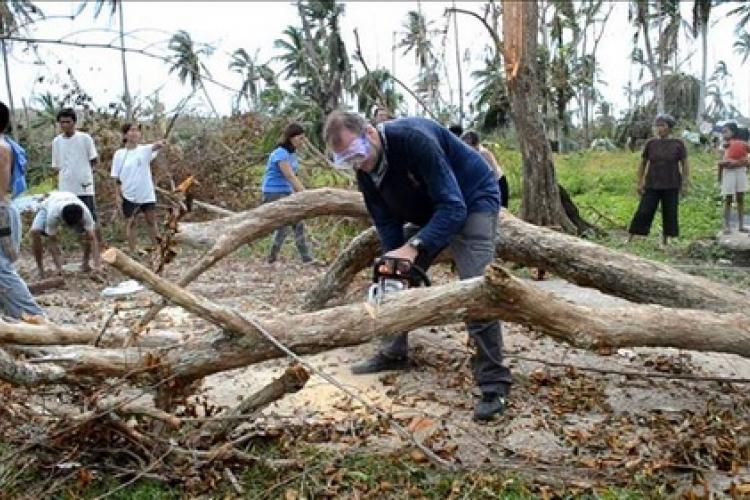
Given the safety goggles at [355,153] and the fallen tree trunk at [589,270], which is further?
the fallen tree trunk at [589,270]

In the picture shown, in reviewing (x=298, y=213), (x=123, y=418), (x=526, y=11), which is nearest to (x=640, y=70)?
(x=526, y=11)

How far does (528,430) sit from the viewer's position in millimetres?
3463

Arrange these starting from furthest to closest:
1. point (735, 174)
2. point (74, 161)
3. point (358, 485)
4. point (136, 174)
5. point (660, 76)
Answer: point (660, 76) < point (735, 174) < point (136, 174) < point (74, 161) < point (358, 485)

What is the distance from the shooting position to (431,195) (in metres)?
3.40

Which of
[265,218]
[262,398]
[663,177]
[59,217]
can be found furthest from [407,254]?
[663,177]

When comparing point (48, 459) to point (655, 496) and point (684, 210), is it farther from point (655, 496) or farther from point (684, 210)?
point (684, 210)

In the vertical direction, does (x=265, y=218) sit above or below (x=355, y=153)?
below

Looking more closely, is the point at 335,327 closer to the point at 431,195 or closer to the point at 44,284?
the point at 431,195

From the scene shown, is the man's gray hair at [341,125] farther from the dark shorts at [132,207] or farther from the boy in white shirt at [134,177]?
the dark shorts at [132,207]

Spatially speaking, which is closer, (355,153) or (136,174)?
(355,153)

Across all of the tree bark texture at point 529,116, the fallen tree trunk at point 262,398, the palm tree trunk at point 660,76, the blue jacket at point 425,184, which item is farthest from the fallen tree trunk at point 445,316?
the palm tree trunk at point 660,76

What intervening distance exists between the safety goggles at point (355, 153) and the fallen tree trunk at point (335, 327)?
1.95ft

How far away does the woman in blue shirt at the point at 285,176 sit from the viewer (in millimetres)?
7855

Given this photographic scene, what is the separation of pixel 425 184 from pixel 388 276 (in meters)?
0.46
